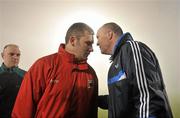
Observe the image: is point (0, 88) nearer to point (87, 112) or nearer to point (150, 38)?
point (87, 112)

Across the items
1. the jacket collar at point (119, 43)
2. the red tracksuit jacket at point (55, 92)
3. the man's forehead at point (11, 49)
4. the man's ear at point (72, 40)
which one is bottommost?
the red tracksuit jacket at point (55, 92)

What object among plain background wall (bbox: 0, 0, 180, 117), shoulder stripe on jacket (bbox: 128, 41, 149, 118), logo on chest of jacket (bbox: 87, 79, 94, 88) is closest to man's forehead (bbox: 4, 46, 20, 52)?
plain background wall (bbox: 0, 0, 180, 117)

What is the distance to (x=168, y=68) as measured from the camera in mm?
2756

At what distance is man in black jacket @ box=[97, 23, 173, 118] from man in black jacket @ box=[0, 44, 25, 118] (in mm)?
1239

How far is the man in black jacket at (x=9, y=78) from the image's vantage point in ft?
7.84

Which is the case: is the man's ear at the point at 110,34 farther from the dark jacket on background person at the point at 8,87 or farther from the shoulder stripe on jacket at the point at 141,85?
the dark jacket on background person at the point at 8,87

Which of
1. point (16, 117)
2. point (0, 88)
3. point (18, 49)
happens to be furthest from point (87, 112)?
point (18, 49)

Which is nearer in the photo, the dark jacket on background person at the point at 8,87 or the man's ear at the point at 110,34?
the man's ear at the point at 110,34

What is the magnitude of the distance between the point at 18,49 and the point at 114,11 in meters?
A: 1.13

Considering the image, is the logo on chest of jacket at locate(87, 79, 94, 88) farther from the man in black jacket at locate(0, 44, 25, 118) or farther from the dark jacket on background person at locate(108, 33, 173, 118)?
the man in black jacket at locate(0, 44, 25, 118)

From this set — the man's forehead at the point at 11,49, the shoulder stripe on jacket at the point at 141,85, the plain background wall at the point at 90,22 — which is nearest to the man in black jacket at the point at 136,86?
the shoulder stripe on jacket at the point at 141,85

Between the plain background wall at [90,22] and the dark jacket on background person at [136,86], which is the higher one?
A: the plain background wall at [90,22]

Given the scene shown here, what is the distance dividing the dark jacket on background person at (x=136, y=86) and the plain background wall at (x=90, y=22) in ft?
4.06

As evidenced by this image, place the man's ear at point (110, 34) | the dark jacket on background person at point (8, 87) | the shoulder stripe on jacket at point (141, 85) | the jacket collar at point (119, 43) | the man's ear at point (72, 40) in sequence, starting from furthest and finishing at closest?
the dark jacket on background person at point (8, 87) → the man's ear at point (72, 40) → the man's ear at point (110, 34) → the jacket collar at point (119, 43) → the shoulder stripe on jacket at point (141, 85)
